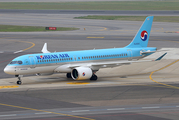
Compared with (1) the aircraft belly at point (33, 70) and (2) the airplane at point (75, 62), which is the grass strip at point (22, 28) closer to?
(2) the airplane at point (75, 62)

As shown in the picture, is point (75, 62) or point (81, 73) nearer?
point (81, 73)

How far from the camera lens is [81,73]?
4447cm

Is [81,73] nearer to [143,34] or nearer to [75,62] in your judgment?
[75,62]

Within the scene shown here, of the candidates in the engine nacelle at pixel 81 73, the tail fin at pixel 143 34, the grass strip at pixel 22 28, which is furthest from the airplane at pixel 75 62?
the grass strip at pixel 22 28

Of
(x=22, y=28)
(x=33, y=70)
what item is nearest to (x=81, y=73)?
(x=33, y=70)

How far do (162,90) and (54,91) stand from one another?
1296cm

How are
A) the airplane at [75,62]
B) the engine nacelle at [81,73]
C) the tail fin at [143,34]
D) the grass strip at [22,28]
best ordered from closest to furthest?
the airplane at [75,62]
the engine nacelle at [81,73]
the tail fin at [143,34]
the grass strip at [22,28]

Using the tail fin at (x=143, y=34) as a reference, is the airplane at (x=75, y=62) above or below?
below

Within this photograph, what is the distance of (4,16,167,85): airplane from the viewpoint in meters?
43.9

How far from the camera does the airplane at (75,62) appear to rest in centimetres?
4391

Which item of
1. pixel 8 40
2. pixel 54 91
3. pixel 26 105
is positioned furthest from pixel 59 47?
pixel 26 105

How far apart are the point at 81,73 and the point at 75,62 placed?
333cm

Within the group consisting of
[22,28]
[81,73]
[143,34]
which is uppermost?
[22,28]

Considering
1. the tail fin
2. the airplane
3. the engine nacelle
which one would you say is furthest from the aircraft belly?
the tail fin
